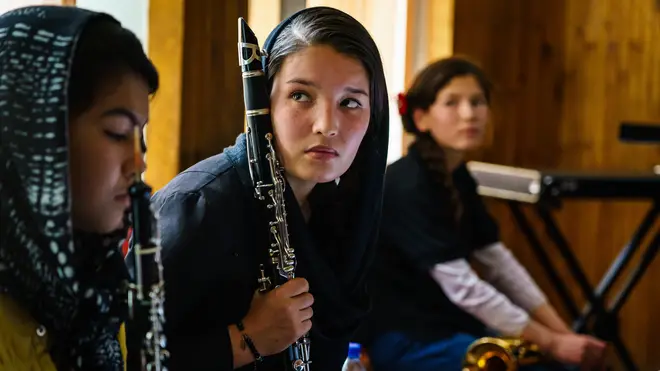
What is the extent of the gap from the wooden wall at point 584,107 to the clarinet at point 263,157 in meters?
2.03

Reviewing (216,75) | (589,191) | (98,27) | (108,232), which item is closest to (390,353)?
(216,75)

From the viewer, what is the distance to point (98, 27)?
92 centimetres

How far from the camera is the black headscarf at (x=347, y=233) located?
1.27 meters

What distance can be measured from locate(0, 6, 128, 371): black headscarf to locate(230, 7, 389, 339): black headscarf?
0.43 m

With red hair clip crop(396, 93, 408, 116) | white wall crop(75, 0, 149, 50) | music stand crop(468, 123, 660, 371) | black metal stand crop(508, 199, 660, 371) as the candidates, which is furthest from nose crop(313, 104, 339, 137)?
black metal stand crop(508, 199, 660, 371)

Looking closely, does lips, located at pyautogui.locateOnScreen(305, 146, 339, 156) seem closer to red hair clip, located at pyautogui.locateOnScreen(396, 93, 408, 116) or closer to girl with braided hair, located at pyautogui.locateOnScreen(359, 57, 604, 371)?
girl with braided hair, located at pyautogui.locateOnScreen(359, 57, 604, 371)

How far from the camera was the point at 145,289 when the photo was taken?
911 millimetres

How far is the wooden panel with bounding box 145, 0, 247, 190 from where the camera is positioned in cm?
166

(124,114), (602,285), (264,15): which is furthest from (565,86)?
(124,114)

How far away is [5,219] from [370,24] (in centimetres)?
208

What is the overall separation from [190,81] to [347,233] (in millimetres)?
544

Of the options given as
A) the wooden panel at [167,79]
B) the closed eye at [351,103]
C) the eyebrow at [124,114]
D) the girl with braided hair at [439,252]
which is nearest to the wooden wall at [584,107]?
the girl with braided hair at [439,252]

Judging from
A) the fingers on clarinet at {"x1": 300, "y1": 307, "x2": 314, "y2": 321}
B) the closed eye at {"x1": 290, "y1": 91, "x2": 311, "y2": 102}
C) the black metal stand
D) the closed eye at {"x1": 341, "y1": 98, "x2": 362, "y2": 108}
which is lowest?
the black metal stand

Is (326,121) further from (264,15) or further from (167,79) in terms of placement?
(264,15)
